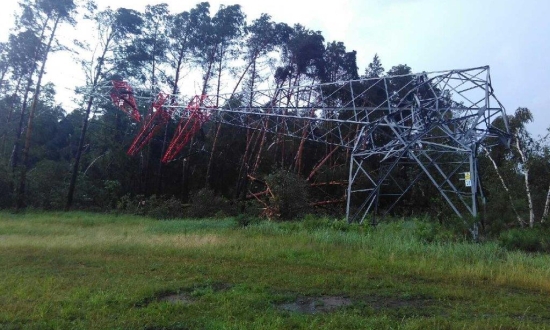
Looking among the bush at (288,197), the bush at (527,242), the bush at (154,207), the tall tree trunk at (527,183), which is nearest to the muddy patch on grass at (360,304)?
the bush at (527,242)

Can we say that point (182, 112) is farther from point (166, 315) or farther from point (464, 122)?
point (166, 315)

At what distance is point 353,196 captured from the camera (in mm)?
32062

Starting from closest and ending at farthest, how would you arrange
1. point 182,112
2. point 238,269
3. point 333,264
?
point 238,269, point 333,264, point 182,112

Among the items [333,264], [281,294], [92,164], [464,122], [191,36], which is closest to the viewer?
[281,294]

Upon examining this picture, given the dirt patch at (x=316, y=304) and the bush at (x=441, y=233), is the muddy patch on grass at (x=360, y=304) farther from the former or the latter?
the bush at (x=441, y=233)

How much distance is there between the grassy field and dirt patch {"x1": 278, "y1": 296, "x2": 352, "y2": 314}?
0.05 feet

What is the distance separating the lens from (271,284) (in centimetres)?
832

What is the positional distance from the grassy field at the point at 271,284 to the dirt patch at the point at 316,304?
0.02 metres

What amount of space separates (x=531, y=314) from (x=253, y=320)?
364 cm

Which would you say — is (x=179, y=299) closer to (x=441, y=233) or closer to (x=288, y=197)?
(x=441, y=233)

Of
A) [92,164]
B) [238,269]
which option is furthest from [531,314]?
[92,164]

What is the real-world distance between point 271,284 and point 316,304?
1.43m

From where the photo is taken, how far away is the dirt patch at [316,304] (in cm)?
676

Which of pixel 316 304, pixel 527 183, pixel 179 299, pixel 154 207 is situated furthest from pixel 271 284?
pixel 154 207
